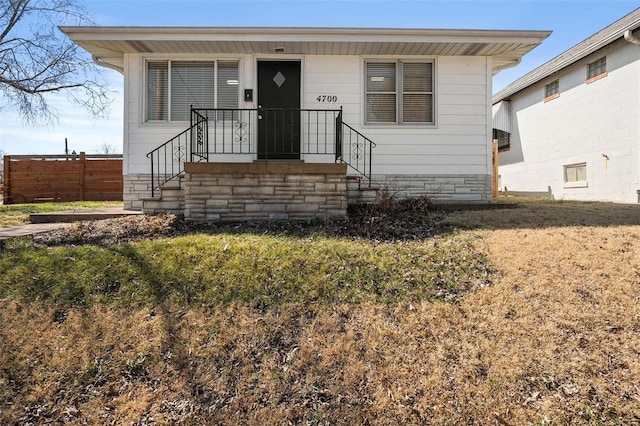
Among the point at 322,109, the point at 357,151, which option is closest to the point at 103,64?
the point at 322,109

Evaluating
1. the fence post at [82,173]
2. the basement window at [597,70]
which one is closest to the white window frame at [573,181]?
the basement window at [597,70]

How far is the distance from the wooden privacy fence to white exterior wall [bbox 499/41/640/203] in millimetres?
13723

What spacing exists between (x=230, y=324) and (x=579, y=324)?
291cm

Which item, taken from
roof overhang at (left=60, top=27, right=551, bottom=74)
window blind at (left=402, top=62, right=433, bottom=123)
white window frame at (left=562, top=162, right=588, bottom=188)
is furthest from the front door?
white window frame at (left=562, top=162, right=588, bottom=188)

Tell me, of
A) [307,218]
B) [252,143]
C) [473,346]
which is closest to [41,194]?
[252,143]

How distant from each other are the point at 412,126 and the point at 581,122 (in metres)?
6.37

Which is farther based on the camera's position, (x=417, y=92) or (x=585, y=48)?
(x=585, y=48)

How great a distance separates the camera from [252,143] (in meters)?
8.33

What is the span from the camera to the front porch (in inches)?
262

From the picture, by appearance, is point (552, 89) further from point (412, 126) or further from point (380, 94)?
point (380, 94)

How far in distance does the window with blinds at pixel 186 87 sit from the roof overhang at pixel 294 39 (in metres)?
0.33

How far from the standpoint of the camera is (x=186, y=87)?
8352 millimetres

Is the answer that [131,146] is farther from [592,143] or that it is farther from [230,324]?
[592,143]

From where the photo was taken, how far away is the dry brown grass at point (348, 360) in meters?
2.77
